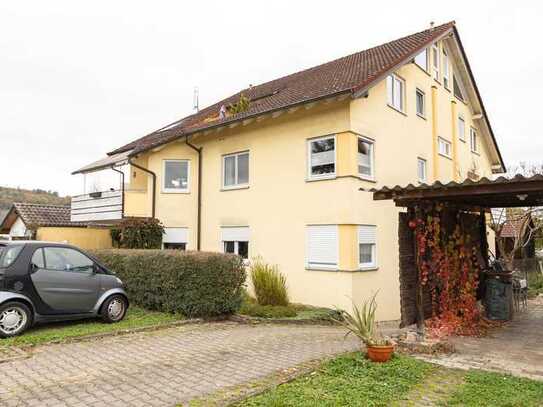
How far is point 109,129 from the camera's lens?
27.4m

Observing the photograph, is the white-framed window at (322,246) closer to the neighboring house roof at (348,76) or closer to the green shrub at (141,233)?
the neighboring house roof at (348,76)

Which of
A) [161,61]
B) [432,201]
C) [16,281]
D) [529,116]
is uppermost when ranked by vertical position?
[529,116]

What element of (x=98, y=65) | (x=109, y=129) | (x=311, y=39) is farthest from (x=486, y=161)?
(x=109, y=129)

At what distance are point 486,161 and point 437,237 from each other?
58.8 feet

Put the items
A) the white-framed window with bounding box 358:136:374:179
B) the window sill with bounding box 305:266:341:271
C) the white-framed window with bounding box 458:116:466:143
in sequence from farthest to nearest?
the white-framed window with bounding box 458:116:466:143, the white-framed window with bounding box 358:136:374:179, the window sill with bounding box 305:266:341:271

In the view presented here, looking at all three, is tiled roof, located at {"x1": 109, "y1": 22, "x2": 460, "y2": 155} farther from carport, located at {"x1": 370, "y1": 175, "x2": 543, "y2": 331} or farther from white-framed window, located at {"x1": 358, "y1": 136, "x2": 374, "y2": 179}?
carport, located at {"x1": 370, "y1": 175, "x2": 543, "y2": 331}

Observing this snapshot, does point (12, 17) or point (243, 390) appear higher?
point (12, 17)

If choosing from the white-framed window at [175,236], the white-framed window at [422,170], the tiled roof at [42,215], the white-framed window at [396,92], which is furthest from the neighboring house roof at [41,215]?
the white-framed window at [422,170]

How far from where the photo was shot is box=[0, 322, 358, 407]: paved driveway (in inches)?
205

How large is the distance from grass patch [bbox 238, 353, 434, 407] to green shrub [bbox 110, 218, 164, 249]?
1126 centimetres

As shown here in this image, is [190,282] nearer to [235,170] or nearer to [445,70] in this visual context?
[235,170]

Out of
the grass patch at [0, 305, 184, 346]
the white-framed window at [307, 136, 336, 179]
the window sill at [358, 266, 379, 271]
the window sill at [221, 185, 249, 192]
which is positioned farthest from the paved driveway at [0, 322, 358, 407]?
the window sill at [221, 185, 249, 192]

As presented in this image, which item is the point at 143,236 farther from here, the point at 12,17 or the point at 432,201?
the point at 432,201

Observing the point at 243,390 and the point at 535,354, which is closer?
the point at 243,390
